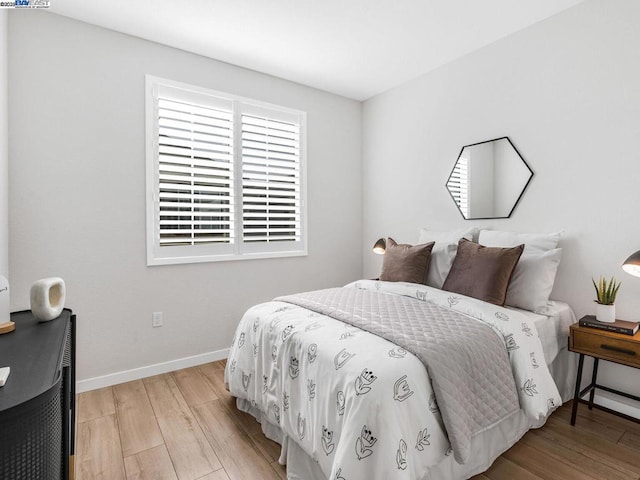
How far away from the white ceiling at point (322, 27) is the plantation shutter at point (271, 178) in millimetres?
514

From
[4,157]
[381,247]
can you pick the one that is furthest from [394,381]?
[4,157]

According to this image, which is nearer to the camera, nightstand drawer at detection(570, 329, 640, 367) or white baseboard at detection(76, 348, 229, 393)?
nightstand drawer at detection(570, 329, 640, 367)

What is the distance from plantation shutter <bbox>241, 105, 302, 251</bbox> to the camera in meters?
3.28

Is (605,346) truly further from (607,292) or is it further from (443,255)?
(443,255)

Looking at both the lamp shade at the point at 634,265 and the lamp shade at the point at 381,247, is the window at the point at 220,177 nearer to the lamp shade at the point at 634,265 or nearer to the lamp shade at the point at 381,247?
the lamp shade at the point at 381,247

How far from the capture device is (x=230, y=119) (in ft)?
10.4

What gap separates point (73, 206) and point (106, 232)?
0.90ft

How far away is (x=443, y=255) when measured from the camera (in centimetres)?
272

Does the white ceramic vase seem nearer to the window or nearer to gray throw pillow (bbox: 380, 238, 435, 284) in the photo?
the window

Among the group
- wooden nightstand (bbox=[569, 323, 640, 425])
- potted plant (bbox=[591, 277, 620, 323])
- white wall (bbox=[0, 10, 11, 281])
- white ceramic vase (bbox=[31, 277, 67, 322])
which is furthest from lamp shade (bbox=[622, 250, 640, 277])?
white wall (bbox=[0, 10, 11, 281])

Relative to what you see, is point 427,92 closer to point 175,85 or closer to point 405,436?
point 175,85

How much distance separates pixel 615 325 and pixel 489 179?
1386mm

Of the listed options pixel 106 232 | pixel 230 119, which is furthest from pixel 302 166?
pixel 106 232

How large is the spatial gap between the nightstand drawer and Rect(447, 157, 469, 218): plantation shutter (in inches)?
51.7
